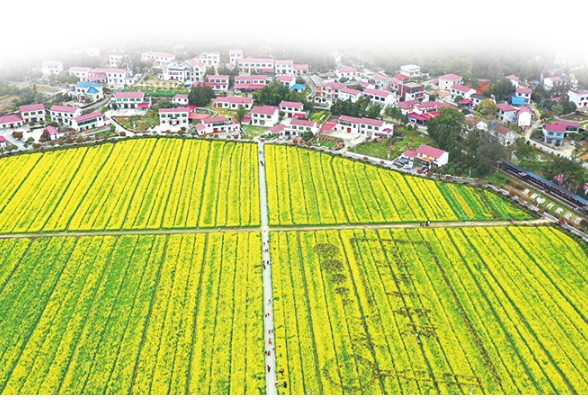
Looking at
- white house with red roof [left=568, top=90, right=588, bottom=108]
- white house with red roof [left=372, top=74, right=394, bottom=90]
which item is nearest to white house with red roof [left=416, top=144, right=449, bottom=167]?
white house with red roof [left=372, top=74, right=394, bottom=90]

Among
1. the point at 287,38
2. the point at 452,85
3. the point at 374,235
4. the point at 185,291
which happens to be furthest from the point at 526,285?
the point at 287,38

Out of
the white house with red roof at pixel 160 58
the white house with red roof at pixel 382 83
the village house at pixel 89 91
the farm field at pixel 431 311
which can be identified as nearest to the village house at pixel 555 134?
the farm field at pixel 431 311

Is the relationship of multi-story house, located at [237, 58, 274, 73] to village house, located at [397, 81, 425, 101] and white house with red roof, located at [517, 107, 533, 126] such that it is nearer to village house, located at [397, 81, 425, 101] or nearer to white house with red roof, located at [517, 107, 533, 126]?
village house, located at [397, 81, 425, 101]

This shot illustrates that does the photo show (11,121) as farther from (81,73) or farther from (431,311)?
(431,311)

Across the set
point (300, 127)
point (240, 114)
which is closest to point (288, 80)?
point (240, 114)

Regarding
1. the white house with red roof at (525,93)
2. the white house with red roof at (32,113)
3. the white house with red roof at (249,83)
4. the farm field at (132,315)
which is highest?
the white house with red roof at (525,93)

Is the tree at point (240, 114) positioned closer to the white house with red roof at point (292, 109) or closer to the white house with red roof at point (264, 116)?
the white house with red roof at point (264, 116)

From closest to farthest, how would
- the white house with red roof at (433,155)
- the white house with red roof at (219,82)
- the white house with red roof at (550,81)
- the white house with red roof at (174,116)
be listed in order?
the white house with red roof at (433,155)
the white house with red roof at (174,116)
the white house with red roof at (219,82)
the white house with red roof at (550,81)

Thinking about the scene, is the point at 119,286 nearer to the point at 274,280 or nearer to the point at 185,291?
the point at 185,291

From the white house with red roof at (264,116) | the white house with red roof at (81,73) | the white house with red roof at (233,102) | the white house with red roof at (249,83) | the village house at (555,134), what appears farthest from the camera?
the white house with red roof at (81,73)
